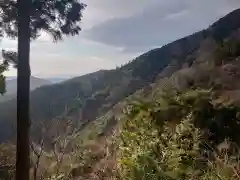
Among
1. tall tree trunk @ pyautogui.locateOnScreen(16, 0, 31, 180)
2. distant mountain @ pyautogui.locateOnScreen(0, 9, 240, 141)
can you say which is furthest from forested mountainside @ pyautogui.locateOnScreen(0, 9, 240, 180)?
distant mountain @ pyautogui.locateOnScreen(0, 9, 240, 141)

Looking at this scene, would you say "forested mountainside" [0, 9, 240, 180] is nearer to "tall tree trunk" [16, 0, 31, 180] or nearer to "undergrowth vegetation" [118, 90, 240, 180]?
"undergrowth vegetation" [118, 90, 240, 180]

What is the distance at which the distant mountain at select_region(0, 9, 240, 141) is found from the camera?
4181cm

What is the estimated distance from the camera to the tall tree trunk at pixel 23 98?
353 inches

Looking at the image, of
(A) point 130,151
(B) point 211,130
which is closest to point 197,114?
(B) point 211,130

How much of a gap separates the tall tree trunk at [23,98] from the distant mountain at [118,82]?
89.5 ft

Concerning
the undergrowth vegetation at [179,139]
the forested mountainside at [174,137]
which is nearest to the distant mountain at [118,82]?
the forested mountainside at [174,137]

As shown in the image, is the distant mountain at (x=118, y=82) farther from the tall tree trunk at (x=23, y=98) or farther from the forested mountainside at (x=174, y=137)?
the tall tree trunk at (x=23, y=98)

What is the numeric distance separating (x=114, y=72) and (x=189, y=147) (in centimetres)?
5949

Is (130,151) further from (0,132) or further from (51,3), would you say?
(0,132)

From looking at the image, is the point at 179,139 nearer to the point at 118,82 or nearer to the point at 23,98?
the point at 23,98

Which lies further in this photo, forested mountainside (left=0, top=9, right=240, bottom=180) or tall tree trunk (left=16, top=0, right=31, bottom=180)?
tall tree trunk (left=16, top=0, right=31, bottom=180)

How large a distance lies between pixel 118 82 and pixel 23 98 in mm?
49411

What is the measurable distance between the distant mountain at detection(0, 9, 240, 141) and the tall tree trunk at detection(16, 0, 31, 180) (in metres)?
27.3

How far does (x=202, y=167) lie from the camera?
25.8 feet
